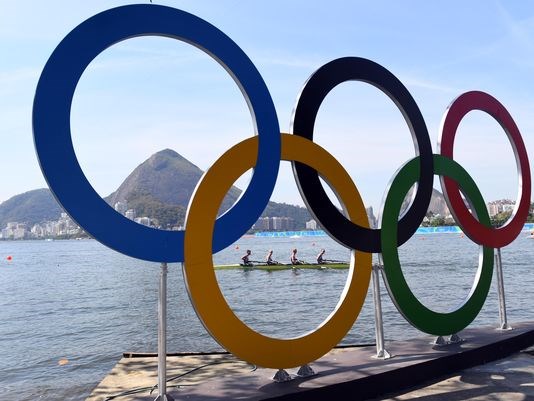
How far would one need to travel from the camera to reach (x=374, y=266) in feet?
27.8

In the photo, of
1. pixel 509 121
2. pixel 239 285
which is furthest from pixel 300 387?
pixel 239 285

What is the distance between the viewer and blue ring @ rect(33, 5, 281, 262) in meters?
5.89

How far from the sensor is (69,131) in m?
6.01

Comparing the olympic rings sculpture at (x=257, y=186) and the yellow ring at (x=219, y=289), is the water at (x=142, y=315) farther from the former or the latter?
the olympic rings sculpture at (x=257, y=186)

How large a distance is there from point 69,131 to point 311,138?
3.55 m

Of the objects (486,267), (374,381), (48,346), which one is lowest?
(48,346)

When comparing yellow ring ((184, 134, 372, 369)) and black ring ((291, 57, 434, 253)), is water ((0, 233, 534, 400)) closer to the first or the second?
yellow ring ((184, 134, 372, 369))

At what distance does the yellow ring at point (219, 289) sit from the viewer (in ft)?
22.1

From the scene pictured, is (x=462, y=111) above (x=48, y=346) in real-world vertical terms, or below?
above

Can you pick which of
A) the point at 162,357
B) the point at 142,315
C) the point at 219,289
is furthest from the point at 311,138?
the point at 142,315

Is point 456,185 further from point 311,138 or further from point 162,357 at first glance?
point 162,357

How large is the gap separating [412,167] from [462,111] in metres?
1.89

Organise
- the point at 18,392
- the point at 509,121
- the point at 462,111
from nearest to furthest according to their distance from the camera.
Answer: the point at 462,111 → the point at 509,121 → the point at 18,392

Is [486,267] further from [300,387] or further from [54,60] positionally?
[54,60]
